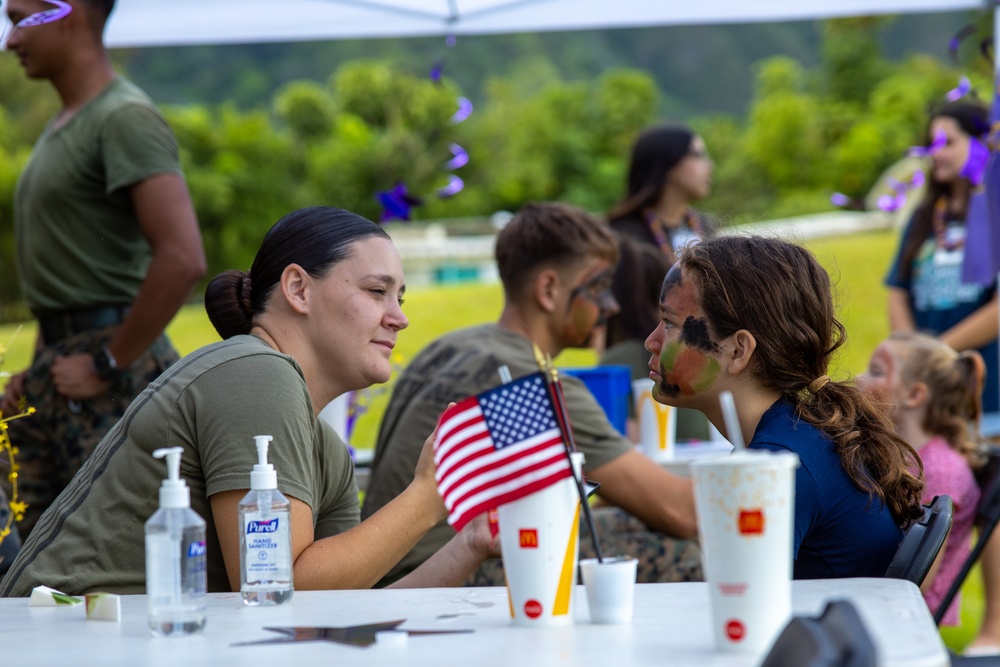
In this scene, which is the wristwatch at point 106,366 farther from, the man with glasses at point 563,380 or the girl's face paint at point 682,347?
the girl's face paint at point 682,347

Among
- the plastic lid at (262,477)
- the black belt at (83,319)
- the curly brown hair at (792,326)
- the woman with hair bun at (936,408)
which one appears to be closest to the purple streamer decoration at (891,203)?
the woman with hair bun at (936,408)

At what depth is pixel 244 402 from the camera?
2.09 metres

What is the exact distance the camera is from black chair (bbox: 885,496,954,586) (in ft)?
6.33

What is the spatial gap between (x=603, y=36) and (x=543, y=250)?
3792 cm

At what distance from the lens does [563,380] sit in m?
3.33

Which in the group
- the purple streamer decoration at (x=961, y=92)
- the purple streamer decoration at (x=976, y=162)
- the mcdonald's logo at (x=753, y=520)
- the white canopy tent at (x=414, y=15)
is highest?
the white canopy tent at (x=414, y=15)

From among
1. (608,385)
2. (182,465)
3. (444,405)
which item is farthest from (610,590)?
(608,385)

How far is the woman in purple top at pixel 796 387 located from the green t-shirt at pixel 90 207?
6.55 feet

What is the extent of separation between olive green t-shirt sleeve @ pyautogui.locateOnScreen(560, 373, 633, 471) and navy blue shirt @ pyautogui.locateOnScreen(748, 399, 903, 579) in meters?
1.13

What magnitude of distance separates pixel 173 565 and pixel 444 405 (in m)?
1.81

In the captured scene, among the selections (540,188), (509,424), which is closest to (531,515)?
(509,424)

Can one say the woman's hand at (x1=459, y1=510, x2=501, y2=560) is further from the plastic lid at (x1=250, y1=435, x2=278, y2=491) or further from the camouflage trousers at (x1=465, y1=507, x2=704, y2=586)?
the camouflage trousers at (x1=465, y1=507, x2=704, y2=586)

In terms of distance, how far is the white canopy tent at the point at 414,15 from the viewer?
17.1 feet

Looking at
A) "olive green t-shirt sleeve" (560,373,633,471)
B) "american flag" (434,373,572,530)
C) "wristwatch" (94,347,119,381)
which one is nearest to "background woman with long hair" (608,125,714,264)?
"olive green t-shirt sleeve" (560,373,633,471)
